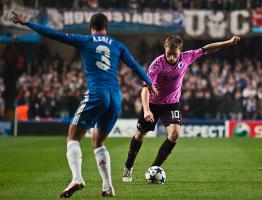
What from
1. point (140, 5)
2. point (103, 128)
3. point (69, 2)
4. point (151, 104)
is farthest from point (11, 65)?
point (103, 128)

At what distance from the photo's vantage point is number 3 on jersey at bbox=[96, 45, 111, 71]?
9.05m

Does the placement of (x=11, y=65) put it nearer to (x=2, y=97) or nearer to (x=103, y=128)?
(x=2, y=97)

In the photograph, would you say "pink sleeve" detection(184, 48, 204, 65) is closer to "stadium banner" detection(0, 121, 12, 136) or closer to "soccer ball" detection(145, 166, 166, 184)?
"soccer ball" detection(145, 166, 166, 184)

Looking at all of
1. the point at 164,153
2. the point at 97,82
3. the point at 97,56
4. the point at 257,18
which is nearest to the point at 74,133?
the point at 97,82

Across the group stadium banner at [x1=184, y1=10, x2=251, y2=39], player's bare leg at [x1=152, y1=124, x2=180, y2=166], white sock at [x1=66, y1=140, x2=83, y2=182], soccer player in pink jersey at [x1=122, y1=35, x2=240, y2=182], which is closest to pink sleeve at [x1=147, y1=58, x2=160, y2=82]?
soccer player in pink jersey at [x1=122, y1=35, x2=240, y2=182]

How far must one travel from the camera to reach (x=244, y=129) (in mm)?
29344

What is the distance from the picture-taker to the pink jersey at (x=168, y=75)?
11.6m

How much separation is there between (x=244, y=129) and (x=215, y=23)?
6387 mm

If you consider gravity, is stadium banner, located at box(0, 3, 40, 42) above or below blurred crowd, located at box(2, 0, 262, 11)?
below

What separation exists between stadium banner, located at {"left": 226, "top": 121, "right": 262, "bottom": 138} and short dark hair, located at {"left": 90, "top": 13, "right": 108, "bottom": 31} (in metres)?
20.6

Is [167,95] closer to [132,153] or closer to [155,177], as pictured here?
[132,153]

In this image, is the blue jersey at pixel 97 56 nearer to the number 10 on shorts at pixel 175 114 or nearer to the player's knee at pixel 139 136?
the number 10 on shorts at pixel 175 114

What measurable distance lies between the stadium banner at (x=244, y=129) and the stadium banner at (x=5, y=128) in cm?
896

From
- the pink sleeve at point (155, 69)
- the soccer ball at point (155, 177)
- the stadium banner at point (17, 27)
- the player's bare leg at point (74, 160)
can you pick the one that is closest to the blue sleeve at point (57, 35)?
the player's bare leg at point (74, 160)
